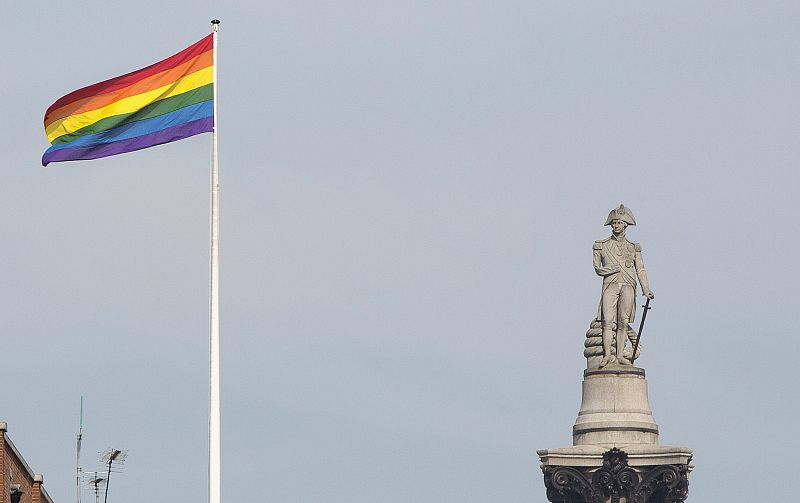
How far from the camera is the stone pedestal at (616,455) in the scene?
6278 centimetres

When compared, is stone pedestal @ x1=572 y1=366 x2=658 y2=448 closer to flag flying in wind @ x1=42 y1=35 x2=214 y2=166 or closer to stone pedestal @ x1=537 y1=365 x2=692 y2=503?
stone pedestal @ x1=537 y1=365 x2=692 y2=503

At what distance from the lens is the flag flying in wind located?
135ft

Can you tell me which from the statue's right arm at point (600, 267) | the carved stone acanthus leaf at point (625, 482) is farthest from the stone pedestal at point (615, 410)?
the statue's right arm at point (600, 267)

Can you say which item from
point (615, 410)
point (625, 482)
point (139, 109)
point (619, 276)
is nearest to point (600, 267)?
point (619, 276)

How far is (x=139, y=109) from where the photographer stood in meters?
41.2

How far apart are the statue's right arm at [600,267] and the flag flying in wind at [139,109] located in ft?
86.1

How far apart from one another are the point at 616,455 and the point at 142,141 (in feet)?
84.4

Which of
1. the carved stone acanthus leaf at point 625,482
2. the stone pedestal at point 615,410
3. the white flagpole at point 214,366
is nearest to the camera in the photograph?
the white flagpole at point 214,366

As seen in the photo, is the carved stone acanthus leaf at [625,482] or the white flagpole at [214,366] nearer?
the white flagpole at [214,366]

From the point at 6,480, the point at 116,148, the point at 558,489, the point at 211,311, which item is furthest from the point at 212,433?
the point at 558,489

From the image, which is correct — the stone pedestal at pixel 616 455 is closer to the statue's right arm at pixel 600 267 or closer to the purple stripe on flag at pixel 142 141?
the statue's right arm at pixel 600 267

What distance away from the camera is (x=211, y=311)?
130 feet

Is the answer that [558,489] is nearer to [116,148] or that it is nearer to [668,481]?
Result: [668,481]

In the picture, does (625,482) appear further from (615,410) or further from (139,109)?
(139,109)
